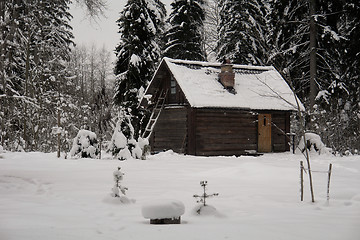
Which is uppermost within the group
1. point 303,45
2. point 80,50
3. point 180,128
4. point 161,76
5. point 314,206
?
point 80,50

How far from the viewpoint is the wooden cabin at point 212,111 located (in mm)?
18812

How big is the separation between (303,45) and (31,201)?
69.0 ft

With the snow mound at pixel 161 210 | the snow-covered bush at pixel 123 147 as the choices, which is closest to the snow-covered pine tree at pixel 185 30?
the snow-covered bush at pixel 123 147

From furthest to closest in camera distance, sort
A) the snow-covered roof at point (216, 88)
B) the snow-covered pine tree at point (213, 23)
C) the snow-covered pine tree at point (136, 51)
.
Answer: the snow-covered pine tree at point (213, 23) → the snow-covered pine tree at point (136, 51) → the snow-covered roof at point (216, 88)

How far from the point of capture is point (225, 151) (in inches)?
763

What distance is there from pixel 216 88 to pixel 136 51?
723 cm

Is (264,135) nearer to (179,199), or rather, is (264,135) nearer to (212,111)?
(212,111)

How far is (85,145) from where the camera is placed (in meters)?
15.6

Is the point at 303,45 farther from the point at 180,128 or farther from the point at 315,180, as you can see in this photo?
the point at 315,180

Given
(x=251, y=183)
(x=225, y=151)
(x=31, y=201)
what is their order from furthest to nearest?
(x=225, y=151) < (x=251, y=183) < (x=31, y=201)

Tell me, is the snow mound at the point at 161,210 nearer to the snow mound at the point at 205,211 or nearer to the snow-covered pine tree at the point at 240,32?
the snow mound at the point at 205,211

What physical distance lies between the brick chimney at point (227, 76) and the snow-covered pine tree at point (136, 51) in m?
5.97

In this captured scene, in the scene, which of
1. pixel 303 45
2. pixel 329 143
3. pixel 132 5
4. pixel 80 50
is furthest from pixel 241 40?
pixel 80 50

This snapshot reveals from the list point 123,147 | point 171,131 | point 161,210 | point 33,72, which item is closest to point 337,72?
point 171,131
